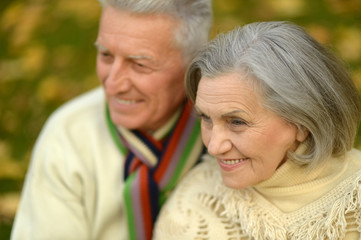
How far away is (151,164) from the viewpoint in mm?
2934

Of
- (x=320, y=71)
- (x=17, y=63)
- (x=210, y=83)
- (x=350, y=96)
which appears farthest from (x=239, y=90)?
(x=17, y=63)

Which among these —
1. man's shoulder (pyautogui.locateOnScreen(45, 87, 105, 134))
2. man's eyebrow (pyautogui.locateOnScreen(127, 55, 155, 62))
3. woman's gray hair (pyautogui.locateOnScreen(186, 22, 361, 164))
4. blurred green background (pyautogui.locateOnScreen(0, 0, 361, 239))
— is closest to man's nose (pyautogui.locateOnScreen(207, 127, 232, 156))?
woman's gray hair (pyautogui.locateOnScreen(186, 22, 361, 164))

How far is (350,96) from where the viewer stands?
2.30 meters

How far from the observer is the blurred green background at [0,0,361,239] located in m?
4.50

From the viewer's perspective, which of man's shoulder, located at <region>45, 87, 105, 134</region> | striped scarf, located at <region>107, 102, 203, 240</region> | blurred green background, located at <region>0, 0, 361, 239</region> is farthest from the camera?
blurred green background, located at <region>0, 0, 361, 239</region>

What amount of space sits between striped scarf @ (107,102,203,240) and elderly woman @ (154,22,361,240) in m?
0.48

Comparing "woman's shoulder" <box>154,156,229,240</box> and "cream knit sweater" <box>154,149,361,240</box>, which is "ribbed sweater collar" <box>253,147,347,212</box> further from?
"woman's shoulder" <box>154,156,229,240</box>

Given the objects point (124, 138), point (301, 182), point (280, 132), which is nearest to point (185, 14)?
point (124, 138)

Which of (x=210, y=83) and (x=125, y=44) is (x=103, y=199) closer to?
(x=125, y=44)

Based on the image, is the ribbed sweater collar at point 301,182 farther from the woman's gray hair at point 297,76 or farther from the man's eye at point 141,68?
the man's eye at point 141,68

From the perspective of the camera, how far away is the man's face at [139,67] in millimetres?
2660

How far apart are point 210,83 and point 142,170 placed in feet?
2.74

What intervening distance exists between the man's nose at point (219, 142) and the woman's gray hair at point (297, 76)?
8.5 inches

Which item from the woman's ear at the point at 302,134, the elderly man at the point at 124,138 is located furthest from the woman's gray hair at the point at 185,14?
the woman's ear at the point at 302,134
